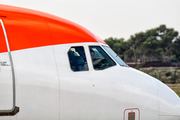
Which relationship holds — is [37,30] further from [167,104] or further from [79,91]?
[167,104]

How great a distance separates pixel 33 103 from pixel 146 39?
120 m

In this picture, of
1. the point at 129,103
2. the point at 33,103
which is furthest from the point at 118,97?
the point at 33,103

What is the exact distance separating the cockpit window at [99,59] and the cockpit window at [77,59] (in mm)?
211

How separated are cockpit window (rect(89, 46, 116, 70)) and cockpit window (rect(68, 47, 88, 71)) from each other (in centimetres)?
21

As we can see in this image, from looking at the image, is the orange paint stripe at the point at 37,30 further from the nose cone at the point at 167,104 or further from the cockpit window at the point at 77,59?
the nose cone at the point at 167,104

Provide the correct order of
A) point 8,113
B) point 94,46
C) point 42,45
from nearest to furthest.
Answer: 1. point 8,113
2. point 42,45
3. point 94,46

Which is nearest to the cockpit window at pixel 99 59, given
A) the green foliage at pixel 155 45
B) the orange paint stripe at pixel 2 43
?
the orange paint stripe at pixel 2 43

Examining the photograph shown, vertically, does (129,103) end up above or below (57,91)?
below

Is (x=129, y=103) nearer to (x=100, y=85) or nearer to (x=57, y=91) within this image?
(x=100, y=85)

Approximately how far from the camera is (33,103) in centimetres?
499

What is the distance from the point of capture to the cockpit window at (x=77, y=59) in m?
5.50

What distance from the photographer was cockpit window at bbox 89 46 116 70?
5.68 meters

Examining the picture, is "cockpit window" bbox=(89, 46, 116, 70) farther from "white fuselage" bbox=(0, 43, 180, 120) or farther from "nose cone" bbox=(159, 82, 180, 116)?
"nose cone" bbox=(159, 82, 180, 116)

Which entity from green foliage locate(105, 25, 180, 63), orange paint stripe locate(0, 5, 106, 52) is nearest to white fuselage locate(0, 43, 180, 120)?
orange paint stripe locate(0, 5, 106, 52)
